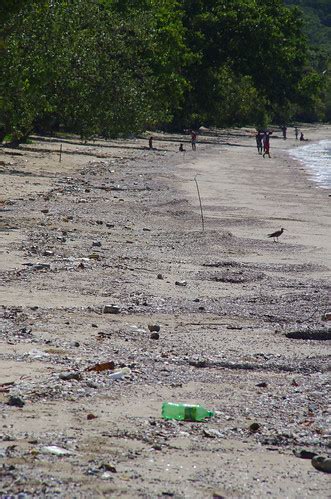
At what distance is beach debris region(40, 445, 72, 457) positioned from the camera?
17.0 ft

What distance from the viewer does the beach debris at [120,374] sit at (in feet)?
22.9

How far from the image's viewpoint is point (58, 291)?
34.6 feet

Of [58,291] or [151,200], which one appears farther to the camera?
[151,200]

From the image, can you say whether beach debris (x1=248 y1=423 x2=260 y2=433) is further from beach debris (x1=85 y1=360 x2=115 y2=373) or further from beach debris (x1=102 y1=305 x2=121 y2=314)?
beach debris (x1=102 y1=305 x2=121 y2=314)

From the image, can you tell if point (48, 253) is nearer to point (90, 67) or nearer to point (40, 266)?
point (40, 266)

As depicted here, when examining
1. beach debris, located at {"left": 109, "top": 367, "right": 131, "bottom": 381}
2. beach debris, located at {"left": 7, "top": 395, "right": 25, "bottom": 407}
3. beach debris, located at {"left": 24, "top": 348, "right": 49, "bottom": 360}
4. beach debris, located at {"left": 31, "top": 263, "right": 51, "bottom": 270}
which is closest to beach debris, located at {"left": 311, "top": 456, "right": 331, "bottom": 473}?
beach debris, located at {"left": 7, "top": 395, "right": 25, "bottom": 407}

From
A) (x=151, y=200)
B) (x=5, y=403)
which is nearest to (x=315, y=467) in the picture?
(x=5, y=403)

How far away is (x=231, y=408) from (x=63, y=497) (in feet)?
6.85

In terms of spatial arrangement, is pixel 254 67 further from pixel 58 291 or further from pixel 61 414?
pixel 61 414

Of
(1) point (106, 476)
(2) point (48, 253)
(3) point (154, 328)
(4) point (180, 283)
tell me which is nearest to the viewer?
(1) point (106, 476)

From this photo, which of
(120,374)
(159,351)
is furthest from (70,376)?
(159,351)

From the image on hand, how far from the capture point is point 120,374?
7047 millimetres

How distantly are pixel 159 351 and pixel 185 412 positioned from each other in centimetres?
195

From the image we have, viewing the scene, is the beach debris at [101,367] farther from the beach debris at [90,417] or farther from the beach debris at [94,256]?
the beach debris at [94,256]
